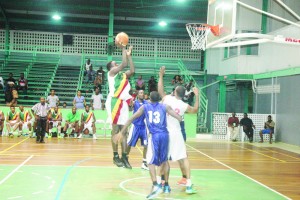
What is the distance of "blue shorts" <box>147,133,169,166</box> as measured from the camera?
Result: 6.23 m

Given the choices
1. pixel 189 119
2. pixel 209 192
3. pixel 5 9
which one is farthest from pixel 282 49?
pixel 5 9

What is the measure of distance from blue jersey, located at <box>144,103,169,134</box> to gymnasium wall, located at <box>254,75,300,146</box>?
11894 millimetres

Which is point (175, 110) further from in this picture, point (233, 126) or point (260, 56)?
point (260, 56)

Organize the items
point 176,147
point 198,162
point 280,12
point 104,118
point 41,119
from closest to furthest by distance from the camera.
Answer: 1. point 176,147
2. point 198,162
3. point 41,119
4. point 104,118
5. point 280,12

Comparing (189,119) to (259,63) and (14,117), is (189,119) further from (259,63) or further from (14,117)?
(14,117)

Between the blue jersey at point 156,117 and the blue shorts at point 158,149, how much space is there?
8 centimetres

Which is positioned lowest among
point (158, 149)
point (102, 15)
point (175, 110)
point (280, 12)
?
point (158, 149)

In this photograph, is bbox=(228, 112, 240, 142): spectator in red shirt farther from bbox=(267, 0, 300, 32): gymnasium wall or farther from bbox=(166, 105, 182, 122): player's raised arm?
bbox=(166, 105, 182, 122): player's raised arm

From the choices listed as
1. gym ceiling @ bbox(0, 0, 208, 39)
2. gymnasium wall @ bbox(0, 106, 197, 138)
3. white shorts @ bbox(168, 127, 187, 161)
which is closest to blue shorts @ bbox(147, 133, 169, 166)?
white shorts @ bbox(168, 127, 187, 161)

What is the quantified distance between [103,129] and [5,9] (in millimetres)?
11126

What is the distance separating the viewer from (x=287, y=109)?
1770 centimetres

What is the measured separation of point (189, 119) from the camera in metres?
18.7

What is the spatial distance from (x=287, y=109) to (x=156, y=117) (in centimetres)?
1285

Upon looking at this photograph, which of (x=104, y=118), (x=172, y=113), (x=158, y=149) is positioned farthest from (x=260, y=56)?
(x=158, y=149)
